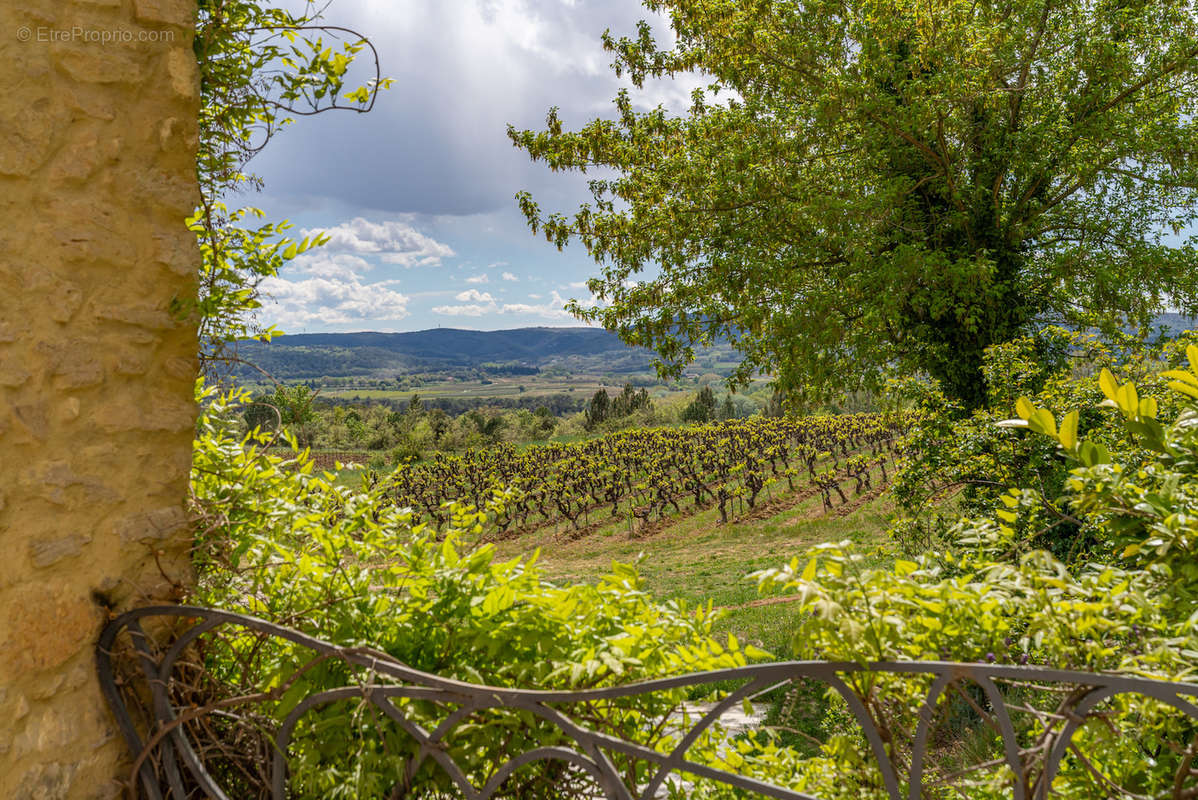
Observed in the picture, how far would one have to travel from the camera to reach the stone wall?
5.46 ft

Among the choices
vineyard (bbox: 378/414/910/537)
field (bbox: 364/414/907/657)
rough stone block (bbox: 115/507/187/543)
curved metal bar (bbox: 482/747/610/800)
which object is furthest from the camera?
vineyard (bbox: 378/414/910/537)

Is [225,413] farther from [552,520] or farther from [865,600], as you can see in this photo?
[552,520]

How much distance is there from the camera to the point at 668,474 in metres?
21.5

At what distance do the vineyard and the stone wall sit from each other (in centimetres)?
1593

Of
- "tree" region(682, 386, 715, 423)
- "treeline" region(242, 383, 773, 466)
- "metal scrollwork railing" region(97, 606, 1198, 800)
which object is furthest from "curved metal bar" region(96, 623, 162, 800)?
"tree" region(682, 386, 715, 423)

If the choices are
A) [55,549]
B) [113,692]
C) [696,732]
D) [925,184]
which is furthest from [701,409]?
[696,732]

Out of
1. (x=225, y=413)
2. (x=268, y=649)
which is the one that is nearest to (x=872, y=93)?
(x=225, y=413)

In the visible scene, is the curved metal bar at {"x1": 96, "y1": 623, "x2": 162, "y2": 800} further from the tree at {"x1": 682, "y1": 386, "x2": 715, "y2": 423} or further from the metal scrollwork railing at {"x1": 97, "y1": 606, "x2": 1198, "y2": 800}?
the tree at {"x1": 682, "y1": 386, "x2": 715, "y2": 423}

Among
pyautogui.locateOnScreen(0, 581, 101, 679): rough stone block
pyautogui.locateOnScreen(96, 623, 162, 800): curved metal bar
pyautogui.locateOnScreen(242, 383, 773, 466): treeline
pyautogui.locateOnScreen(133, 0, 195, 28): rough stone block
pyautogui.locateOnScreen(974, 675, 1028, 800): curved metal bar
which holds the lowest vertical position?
pyautogui.locateOnScreen(242, 383, 773, 466): treeline

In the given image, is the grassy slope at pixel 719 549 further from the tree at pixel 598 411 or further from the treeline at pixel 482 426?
the tree at pixel 598 411

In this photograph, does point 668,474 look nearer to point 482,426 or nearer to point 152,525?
point 152,525

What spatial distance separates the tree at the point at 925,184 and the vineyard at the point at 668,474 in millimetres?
8990

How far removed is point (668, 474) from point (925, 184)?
14.1m

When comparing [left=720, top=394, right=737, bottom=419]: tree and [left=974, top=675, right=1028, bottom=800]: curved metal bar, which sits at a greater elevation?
[left=974, top=675, right=1028, bottom=800]: curved metal bar
